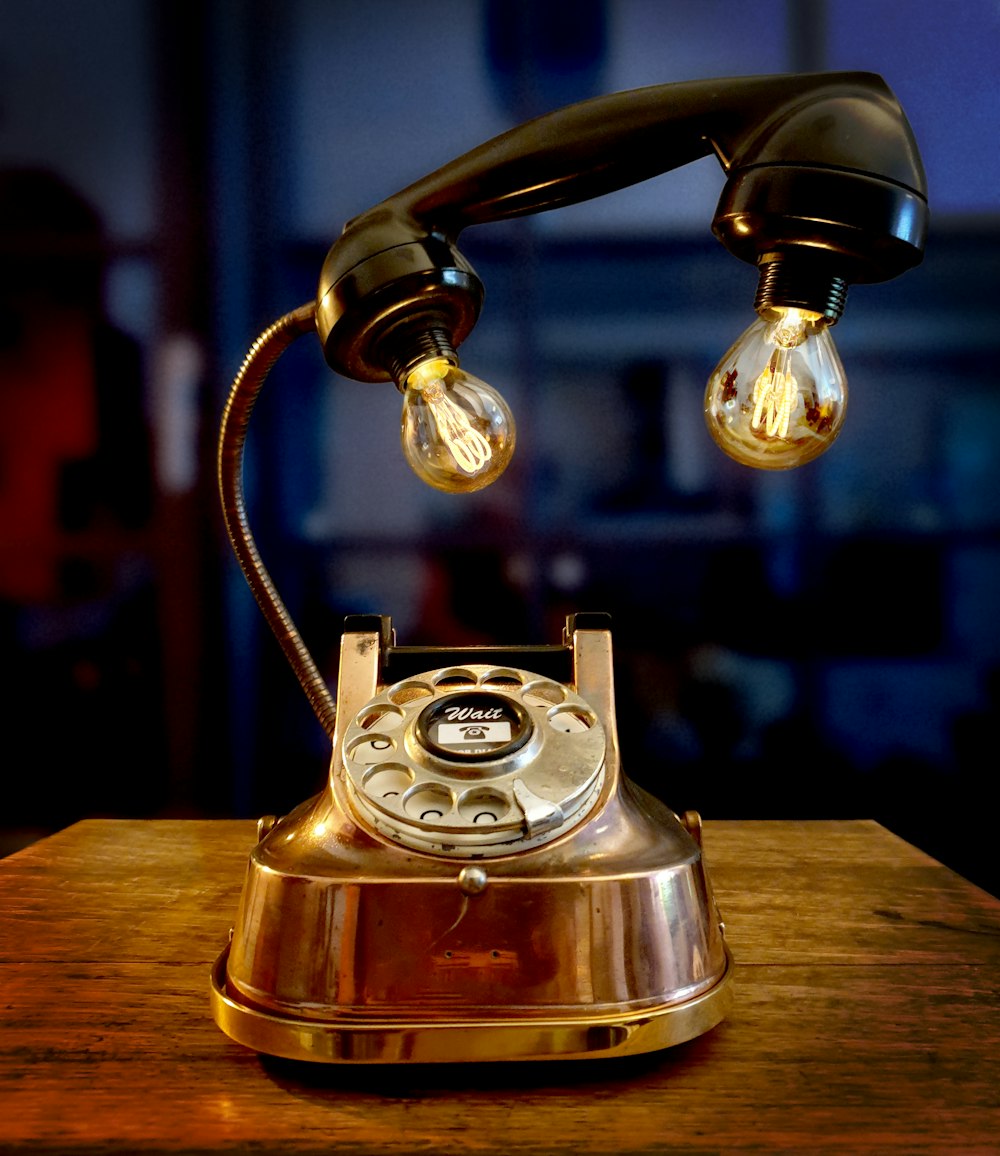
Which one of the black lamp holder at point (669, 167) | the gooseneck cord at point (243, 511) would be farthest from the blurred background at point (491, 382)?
the black lamp holder at point (669, 167)

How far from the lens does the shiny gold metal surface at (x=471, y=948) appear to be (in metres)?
0.46

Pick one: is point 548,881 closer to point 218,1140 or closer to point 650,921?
point 650,921

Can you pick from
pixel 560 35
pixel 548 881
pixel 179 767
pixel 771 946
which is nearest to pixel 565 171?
pixel 548 881

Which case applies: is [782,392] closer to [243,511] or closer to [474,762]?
[474,762]

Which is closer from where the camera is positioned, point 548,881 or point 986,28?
point 548,881

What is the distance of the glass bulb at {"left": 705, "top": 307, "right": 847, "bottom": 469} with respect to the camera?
0.57m

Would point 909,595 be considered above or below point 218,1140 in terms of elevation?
above

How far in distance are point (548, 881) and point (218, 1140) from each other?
198 mm

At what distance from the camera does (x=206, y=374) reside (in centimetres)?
115

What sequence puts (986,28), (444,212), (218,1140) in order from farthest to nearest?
(986,28) → (444,212) → (218,1140)

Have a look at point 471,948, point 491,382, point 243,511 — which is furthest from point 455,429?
point 491,382

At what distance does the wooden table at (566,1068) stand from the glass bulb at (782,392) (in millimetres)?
348

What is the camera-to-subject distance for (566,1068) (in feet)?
1.58

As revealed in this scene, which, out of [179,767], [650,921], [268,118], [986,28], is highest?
[986,28]
